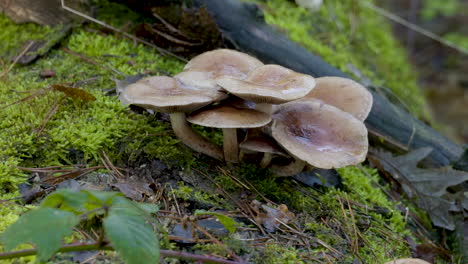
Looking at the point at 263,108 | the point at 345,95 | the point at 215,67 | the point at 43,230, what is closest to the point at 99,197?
the point at 43,230

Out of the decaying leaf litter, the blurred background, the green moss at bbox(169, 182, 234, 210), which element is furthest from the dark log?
the blurred background

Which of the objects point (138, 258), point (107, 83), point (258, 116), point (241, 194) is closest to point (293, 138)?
point (258, 116)

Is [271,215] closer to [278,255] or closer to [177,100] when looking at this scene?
[278,255]

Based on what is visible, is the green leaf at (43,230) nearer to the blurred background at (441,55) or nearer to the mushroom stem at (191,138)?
the mushroom stem at (191,138)

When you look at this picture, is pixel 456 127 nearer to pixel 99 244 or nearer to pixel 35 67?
pixel 35 67

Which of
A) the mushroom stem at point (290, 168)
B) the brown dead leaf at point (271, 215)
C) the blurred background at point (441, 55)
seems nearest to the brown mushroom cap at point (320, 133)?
the mushroom stem at point (290, 168)

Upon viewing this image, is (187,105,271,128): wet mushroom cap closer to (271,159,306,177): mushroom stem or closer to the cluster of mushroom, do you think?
the cluster of mushroom
